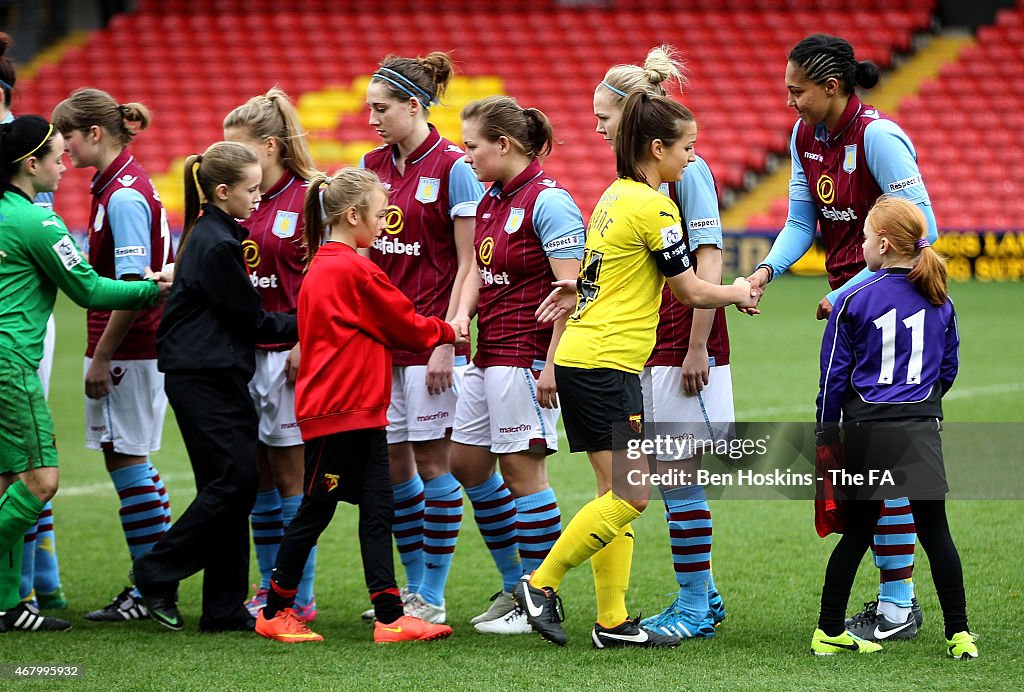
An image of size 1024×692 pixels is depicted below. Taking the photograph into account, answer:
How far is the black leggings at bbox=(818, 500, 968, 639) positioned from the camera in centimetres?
394

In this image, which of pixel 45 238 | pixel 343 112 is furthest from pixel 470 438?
pixel 343 112

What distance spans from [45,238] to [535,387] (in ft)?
5.88

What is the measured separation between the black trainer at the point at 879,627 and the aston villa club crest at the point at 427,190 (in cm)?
215

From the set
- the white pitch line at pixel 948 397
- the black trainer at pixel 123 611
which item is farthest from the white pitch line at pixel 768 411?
the black trainer at pixel 123 611

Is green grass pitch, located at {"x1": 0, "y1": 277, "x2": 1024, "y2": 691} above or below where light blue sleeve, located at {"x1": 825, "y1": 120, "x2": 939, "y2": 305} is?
below

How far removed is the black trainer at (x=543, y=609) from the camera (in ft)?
13.4

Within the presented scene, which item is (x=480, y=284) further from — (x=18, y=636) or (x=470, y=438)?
(x=18, y=636)

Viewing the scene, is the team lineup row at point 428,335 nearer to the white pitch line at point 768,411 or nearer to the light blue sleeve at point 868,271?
the light blue sleeve at point 868,271

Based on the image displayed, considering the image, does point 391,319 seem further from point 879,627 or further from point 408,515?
point 879,627

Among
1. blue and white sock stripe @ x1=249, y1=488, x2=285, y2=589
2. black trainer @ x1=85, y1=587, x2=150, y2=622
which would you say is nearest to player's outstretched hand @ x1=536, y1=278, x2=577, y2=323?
blue and white sock stripe @ x1=249, y1=488, x2=285, y2=589

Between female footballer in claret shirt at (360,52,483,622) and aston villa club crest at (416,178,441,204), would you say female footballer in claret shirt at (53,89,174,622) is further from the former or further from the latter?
aston villa club crest at (416,178,441,204)

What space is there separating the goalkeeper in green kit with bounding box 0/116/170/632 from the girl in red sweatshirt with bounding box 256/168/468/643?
76cm

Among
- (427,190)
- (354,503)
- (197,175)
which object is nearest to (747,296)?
(427,190)

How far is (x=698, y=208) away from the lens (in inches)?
173
